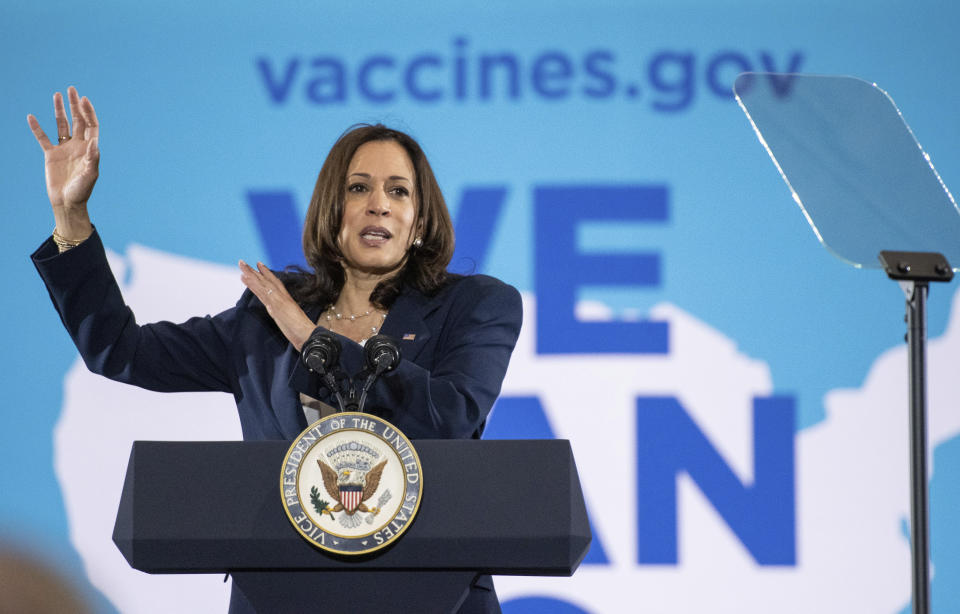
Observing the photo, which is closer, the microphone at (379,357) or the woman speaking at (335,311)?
the microphone at (379,357)

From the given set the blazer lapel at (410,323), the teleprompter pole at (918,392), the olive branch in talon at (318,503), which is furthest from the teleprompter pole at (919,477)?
the blazer lapel at (410,323)

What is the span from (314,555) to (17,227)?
2.45 m

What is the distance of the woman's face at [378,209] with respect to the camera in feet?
7.01

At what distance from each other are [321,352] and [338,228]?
85cm

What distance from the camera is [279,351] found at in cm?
193

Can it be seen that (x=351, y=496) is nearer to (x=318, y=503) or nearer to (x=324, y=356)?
(x=318, y=503)

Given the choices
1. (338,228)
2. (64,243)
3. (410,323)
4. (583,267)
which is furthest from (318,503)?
(583,267)

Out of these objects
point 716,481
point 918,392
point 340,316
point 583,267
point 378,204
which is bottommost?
point 918,392

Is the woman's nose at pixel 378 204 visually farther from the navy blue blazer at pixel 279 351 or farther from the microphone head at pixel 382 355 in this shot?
the microphone head at pixel 382 355

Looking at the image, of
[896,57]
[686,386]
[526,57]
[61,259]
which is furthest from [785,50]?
[61,259]

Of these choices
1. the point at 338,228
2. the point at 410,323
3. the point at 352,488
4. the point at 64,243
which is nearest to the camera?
the point at 352,488

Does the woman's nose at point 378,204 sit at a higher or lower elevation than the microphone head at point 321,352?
higher

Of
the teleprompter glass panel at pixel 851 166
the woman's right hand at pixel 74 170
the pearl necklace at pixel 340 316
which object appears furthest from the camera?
the pearl necklace at pixel 340 316

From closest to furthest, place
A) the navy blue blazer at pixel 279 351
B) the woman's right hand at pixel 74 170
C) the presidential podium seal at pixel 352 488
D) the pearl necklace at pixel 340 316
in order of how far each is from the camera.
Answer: the presidential podium seal at pixel 352 488
the navy blue blazer at pixel 279 351
the woman's right hand at pixel 74 170
the pearl necklace at pixel 340 316
